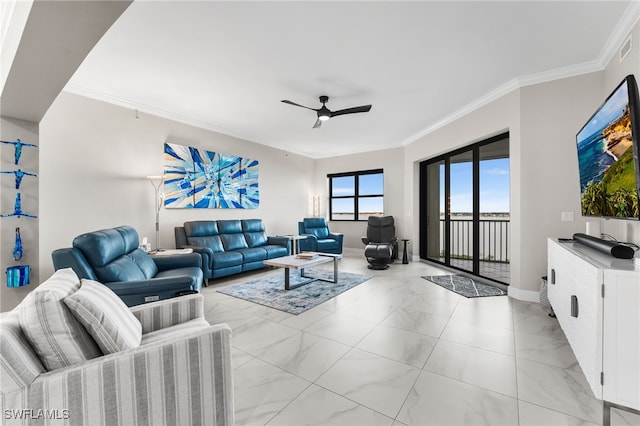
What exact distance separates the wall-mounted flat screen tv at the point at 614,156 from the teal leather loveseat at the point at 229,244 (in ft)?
14.5

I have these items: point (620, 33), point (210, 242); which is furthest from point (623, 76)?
point (210, 242)

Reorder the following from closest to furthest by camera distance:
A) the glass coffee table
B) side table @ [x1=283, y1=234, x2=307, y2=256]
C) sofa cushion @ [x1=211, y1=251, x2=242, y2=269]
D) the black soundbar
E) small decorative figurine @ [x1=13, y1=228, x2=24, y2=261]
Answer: the black soundbar → small decorative figurine @ [x1=13, y1=228, x2=24, y2=261] → the glass coffee table → sofa cushion @ [x1=211, y1=251, x2=242, y2=269] → side table @ [x1=283, y1=234, x2=307, y2=256]

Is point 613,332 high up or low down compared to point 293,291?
up

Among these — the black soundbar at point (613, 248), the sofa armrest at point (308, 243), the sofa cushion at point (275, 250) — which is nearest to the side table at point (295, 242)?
the sofa armrest at point (308, 243)

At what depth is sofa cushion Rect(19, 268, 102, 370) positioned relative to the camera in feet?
3.24

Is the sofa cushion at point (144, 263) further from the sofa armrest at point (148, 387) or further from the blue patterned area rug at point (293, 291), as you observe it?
the sofa armrest at point (148, 387)

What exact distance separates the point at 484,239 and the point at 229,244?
538 cm

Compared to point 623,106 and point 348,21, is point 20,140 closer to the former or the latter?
point 348,21

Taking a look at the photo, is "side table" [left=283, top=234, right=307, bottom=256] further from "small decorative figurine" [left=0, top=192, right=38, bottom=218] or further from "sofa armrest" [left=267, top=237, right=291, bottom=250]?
"small decorative figurine" [left=0, top=192, right=38, bottom=218]

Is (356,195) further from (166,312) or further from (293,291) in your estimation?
(166,312)

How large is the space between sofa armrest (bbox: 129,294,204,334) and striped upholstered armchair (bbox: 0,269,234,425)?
1.09 ft

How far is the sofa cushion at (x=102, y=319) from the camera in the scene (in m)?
1.11

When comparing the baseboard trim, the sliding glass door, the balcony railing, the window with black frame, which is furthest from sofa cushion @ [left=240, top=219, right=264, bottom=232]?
the baseboard trim

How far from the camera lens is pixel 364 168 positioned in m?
7.20
